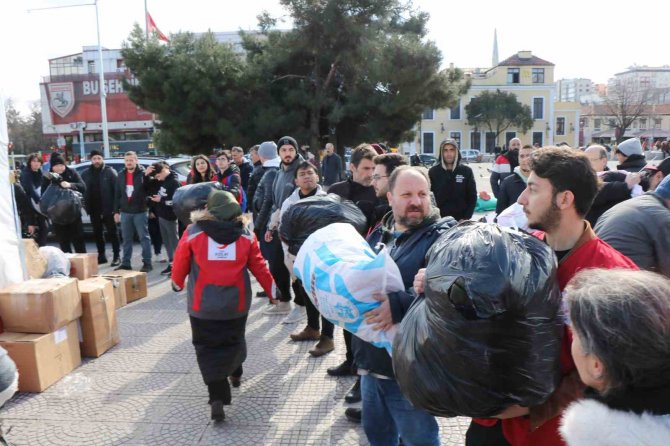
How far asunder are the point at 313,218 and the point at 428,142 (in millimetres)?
56017

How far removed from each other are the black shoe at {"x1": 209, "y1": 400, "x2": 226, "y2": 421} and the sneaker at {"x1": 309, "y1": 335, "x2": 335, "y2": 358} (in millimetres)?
1153

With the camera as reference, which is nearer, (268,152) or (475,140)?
(268,152)

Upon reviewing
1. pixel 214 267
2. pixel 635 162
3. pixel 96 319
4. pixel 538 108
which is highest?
pixel 538 108

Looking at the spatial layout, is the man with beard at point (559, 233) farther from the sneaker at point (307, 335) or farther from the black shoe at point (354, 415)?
the sneaker at point (307, 335)

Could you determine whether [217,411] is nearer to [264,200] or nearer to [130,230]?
[264,200]

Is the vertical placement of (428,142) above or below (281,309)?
above

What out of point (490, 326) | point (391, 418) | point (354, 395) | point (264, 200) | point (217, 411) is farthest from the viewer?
point (264, 200)

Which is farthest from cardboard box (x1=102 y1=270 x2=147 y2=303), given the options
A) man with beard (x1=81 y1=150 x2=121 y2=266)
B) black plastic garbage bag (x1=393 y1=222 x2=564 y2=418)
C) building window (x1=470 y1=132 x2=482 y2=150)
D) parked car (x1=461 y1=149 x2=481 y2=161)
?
building window (x1=470 y1=132 x2=482 y2=150)

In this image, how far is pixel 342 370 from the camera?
397cm

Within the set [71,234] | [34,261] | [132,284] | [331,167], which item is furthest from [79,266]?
[331,167]

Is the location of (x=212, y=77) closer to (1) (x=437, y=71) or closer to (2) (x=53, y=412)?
(1) (x=437, y=71)

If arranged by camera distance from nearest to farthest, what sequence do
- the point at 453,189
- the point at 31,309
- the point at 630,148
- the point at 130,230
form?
the point at 31,309 < the point at 630,148 < the point at 453,189 < the point at 130,230

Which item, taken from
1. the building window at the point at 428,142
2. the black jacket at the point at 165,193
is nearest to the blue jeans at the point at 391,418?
the black jacket at the point at 165,193

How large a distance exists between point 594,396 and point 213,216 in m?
2.62
